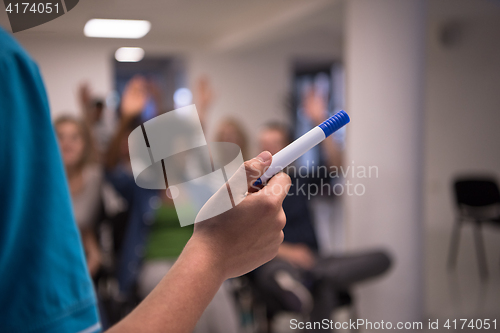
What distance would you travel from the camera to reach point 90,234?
3.50 ft

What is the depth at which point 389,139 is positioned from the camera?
1.11 meters

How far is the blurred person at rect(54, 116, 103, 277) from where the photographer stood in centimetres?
102

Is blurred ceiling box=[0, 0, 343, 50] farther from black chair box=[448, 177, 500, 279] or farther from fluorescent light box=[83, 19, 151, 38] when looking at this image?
black chair box=[448, 177, 500, 279]

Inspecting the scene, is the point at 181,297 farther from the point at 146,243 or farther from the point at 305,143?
the point at 146,243

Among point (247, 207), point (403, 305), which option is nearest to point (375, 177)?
point (403, 305)

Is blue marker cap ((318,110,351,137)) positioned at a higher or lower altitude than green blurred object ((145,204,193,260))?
higher

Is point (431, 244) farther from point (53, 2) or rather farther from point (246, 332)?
point (53, 2)

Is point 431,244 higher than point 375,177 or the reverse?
the reverse

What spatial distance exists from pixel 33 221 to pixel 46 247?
2cm

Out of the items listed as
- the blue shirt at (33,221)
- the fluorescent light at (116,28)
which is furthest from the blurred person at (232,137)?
the blue shirt at (33,221)

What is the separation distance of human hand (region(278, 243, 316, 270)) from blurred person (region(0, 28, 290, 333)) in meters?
0.59

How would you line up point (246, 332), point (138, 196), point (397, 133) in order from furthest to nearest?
point (246, 332)
point (397, 133)
point (138, 196)

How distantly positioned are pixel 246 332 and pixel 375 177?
2.21 ft

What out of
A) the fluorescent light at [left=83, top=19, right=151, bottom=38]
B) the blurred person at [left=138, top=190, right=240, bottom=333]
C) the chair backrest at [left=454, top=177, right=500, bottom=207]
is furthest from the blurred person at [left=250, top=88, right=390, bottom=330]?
the fluorescent light at [left=83, top=19, right=151, bottom=38]
